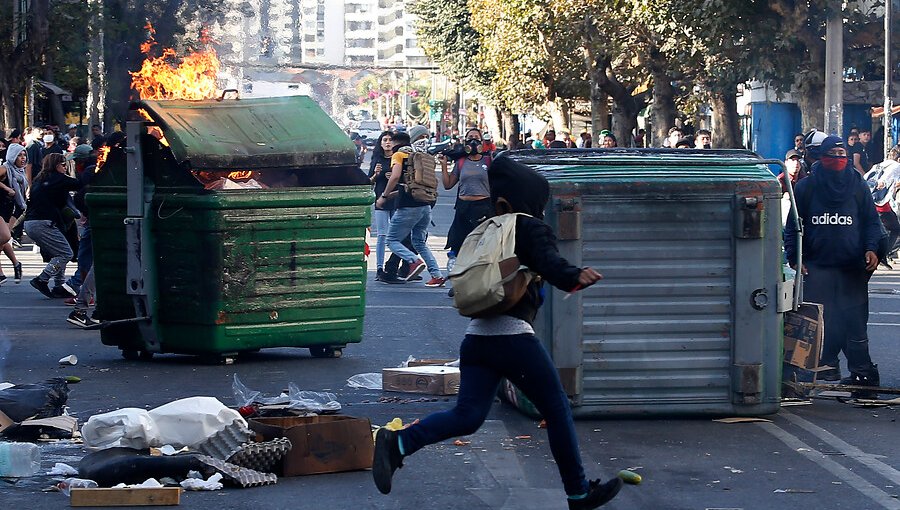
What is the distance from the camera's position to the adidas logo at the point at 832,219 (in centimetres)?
963

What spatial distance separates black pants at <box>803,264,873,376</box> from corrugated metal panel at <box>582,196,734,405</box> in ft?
5.76

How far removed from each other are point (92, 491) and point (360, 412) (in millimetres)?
2636

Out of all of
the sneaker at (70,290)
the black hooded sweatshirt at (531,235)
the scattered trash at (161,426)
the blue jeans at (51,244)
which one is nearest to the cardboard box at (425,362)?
the scattered trash at (161,426)

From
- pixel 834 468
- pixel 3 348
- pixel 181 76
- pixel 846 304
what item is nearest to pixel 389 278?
pixel 181 76

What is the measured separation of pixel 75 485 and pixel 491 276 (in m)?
2.13

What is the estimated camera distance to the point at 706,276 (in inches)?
326

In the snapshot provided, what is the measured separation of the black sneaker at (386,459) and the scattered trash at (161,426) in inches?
48.9

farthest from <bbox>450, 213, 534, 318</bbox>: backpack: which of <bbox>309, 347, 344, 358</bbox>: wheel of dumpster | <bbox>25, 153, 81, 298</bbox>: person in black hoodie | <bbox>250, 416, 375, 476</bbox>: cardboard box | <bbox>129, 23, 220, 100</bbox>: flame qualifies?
<bbox>129, 23, 220, 100</bbox>: flame

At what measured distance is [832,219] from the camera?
31.7 feet

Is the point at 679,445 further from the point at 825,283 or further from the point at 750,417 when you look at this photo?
the point at 825,283

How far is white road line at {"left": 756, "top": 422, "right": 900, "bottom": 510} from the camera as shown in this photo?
648cm

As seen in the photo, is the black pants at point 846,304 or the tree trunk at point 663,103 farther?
the tree trunk at point 663,103

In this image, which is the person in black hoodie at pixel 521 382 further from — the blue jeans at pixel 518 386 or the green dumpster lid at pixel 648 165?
the green dumpster lid at pixel 648 165

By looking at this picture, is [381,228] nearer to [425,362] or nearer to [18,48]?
[425,362]
